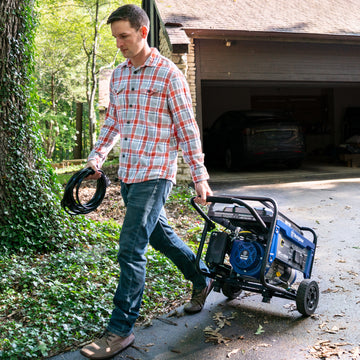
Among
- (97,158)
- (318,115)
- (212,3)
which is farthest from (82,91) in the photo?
(97,158)

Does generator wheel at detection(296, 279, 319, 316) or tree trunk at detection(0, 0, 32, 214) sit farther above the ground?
tree trunk at detection(0, 0, 32, 214)

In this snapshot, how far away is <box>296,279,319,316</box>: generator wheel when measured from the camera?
142 inches

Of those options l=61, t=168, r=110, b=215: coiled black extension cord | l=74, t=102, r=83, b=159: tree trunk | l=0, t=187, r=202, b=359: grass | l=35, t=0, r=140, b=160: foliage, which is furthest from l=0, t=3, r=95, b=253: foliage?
l=74, t=102, r=83, b=159: tree trunk

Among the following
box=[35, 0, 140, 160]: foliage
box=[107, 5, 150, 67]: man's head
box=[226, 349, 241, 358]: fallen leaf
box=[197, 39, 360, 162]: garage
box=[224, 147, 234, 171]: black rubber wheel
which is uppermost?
box=[35, 0, 140, 160]: foliage

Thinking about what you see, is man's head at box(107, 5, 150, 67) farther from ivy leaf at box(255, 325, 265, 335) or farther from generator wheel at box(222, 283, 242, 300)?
ivy leaf at box(255, 325, 265, 335)

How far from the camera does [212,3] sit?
1209 cm

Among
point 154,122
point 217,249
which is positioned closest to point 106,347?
point 217,249

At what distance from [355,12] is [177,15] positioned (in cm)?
577

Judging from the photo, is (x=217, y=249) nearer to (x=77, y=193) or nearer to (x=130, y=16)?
(x=77, y=193)

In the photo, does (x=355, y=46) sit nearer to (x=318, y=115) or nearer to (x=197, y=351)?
(x=318, y=115)

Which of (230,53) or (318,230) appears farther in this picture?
(230,53)

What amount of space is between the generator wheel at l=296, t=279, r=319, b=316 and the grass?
1.07 meters

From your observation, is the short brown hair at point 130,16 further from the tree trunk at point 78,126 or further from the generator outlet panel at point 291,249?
the tree trunk at point 78,126

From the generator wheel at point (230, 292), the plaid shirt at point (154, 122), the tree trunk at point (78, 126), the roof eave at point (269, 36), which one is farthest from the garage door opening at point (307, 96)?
the plaid shirt at point (154, 122)
